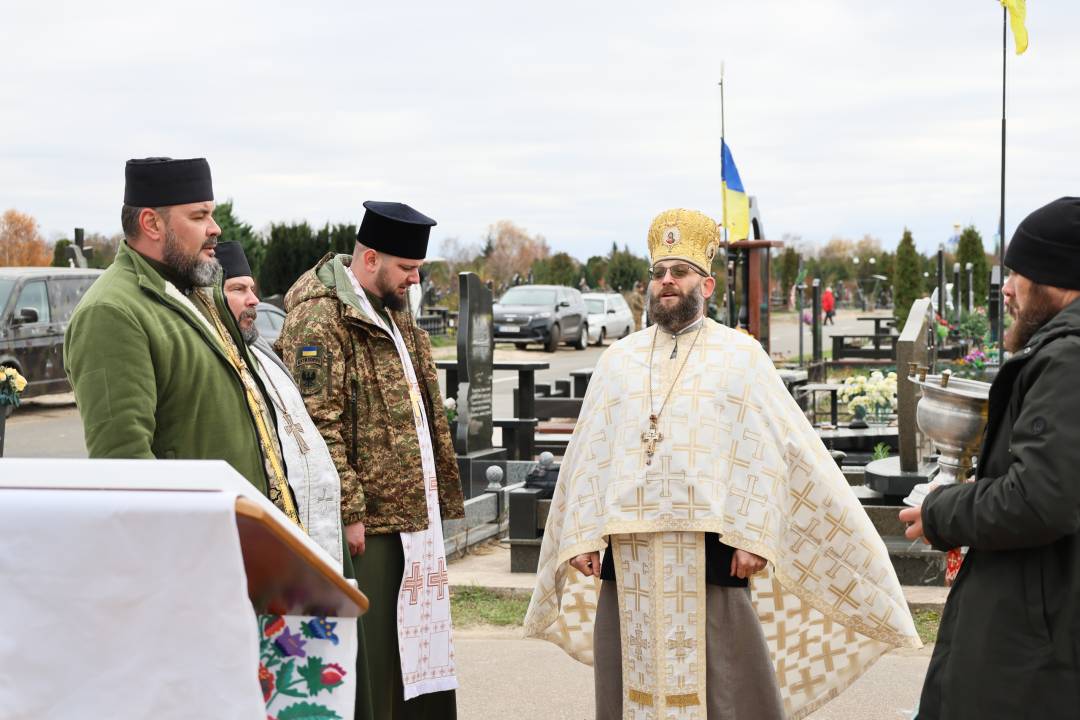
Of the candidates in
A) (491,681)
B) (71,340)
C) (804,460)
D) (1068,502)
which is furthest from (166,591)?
(491,681)

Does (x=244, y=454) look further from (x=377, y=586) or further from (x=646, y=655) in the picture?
(x=646, y=655)

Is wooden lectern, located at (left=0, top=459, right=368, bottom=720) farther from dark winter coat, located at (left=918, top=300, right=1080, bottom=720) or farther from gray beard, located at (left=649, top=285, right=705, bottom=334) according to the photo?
gray beard, located at (left=649, top=285, right=705, bottom=334)

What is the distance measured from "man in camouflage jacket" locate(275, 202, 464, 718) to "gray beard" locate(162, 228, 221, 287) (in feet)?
2.62

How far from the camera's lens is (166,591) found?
1.89 meters

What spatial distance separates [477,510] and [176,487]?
21.6ft

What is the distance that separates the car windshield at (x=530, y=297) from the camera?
98.6 ft

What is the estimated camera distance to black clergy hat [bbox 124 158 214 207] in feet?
10.3

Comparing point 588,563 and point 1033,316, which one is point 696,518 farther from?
point 1033,316

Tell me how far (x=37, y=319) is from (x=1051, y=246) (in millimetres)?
15481

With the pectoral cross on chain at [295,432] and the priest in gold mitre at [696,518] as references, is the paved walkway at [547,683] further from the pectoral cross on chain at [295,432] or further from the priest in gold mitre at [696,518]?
the pectoral cross on chain at [295,432]

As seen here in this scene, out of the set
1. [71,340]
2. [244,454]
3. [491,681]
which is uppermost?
[71,340]

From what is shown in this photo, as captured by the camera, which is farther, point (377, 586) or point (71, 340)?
point (377, 586)

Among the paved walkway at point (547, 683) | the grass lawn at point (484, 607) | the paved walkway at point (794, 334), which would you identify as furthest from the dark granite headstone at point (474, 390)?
the paved walkway at point (794, 334)

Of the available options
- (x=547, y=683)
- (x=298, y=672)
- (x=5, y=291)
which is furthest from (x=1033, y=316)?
(x=5, y=291)
